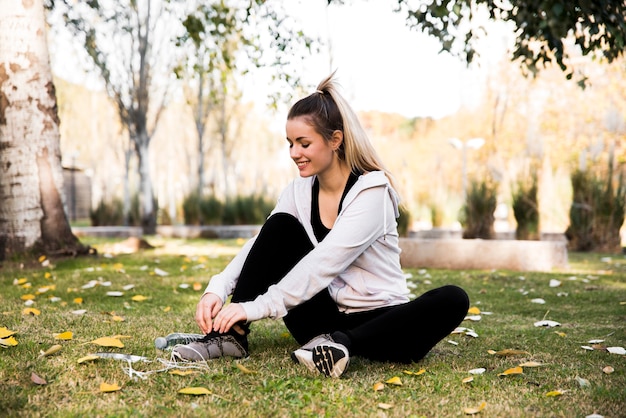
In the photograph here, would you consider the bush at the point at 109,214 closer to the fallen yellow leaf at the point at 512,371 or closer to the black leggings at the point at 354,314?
the black leggings at the point at 354,314

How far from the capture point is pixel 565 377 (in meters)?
2.37

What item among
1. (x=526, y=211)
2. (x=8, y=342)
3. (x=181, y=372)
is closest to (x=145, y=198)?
(x=526, y=211)

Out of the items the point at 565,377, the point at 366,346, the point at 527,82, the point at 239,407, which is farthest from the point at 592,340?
the point at 527,82

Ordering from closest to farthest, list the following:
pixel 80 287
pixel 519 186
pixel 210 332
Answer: pixel 210 332
pixel 80 287
pixel 519 186

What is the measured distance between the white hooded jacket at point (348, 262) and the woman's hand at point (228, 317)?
2 cm

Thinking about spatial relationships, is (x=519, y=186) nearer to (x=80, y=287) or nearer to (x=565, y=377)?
(x=80, y=287)

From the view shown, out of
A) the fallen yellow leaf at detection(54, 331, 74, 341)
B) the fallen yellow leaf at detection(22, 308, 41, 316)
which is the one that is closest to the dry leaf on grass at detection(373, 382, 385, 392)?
the fallen yellow leaf at detection(54, 331, 74, 341)

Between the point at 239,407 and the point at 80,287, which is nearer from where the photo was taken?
A: the point at 239,407

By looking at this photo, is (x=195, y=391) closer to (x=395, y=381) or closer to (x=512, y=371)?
(x=395, y=381)

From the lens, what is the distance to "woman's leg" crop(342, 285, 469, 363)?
7.83 ft

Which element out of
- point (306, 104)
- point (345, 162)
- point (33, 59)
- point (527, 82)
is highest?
point (527, 82)

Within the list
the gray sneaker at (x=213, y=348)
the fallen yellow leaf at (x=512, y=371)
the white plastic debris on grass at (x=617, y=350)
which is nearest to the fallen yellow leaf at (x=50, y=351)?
the gray sneaker at (x=213, y=348)

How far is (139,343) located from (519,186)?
24.1 ft

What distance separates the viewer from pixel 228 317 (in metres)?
2.35
